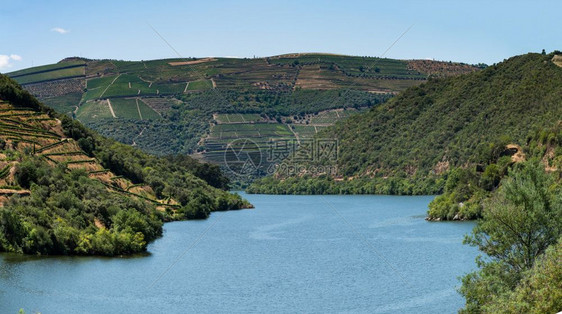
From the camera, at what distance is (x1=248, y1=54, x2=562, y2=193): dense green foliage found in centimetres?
14888

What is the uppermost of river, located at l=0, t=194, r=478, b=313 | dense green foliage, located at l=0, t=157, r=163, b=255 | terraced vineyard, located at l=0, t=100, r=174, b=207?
terraced vineyard, located at l=0, t=100, r=174, b=207

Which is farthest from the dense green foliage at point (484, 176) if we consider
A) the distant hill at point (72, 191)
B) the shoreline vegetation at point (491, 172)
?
the distant hill at point (72, 191)

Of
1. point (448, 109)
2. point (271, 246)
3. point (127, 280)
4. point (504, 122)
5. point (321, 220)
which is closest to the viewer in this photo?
point (127, 280)

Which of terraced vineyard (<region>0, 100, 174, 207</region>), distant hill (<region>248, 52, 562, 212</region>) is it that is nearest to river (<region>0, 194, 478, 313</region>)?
terraced vineyard (<region>0, 100, 174, 207</region>)

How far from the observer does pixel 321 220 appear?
10062cm

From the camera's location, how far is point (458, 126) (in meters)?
173

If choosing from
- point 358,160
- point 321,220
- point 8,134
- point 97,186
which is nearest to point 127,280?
point 97,186

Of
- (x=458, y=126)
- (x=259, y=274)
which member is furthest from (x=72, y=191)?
(x=458, y=126)

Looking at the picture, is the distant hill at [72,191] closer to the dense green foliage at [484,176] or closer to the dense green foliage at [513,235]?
the dense green foliage at [484,176]

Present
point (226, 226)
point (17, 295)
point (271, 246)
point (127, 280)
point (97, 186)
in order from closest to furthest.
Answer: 1. point (17, 295)
2. point (127, 280)
3. point (271, 246)
4. point (97, 186)
5. point (226, 226)

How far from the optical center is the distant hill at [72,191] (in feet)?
Answer: 199

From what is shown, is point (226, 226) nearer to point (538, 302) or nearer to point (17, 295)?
point (17, 295)

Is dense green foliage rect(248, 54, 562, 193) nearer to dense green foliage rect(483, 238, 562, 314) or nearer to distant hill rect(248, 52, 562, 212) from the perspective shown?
distant hill rect(248, 52, 562, 212)

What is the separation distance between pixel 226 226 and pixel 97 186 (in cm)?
1844
